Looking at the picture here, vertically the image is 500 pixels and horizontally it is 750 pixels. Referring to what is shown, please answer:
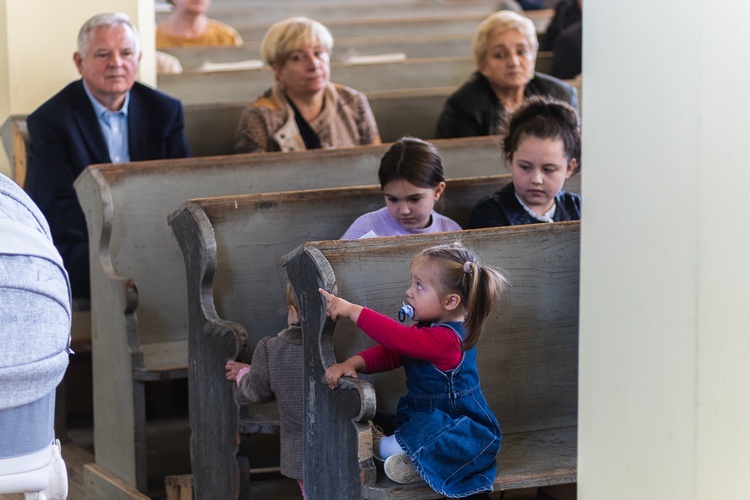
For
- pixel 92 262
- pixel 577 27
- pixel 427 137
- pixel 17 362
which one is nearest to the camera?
pixel 17 362

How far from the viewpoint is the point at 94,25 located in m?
4.95

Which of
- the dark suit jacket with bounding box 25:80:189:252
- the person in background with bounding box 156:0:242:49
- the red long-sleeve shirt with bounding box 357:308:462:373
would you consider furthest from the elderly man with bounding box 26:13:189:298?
the person in background with bounding box 156:0:242:49

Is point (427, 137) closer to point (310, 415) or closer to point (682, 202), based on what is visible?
point (310, 415)

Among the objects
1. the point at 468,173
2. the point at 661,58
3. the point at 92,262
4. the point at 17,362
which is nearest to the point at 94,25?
the point at 92,262

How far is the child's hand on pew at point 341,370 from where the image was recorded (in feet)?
10.3

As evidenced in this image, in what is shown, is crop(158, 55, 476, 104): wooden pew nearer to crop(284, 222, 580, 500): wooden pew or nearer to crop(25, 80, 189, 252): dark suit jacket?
crop(25, 80, 189, 252): dark suit jacket

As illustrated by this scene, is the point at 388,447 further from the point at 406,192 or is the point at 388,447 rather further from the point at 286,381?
the point at 406,192

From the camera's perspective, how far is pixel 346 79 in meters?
6.60

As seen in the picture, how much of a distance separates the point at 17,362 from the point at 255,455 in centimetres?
220

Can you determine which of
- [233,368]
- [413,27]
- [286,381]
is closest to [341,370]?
[286,381]

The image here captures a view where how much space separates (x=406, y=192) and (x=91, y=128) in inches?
63.8

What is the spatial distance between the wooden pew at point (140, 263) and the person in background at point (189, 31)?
118 inches

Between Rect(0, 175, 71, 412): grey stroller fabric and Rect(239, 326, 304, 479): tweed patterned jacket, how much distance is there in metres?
0.81

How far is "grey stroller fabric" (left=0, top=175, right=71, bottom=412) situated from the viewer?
8.81ft
